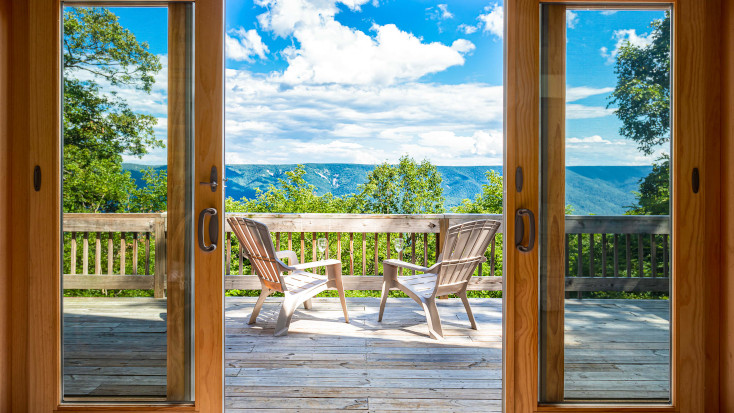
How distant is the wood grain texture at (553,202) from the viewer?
69.0 inches

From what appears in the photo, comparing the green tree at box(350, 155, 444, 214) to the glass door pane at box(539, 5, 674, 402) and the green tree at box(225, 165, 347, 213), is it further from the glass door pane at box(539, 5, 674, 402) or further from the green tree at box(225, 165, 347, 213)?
the glass door pane at box(539, 5, 674, 402)

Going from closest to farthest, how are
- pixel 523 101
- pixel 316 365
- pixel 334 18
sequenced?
pixel 523 101 → pixel 316 365 → pixel 334 18

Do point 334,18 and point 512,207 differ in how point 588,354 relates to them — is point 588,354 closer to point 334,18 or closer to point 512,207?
point 512,207

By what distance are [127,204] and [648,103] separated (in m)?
2.24

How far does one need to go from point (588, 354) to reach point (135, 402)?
1904 mm

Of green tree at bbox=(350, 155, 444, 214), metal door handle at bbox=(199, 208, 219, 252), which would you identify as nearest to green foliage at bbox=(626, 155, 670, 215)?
metal door handle at bbox=(199, 208, 219, 252)

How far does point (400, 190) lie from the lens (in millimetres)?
7949

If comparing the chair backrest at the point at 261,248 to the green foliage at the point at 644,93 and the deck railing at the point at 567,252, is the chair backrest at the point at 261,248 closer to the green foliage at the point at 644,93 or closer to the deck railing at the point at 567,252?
the deck railing at the point at 567,252

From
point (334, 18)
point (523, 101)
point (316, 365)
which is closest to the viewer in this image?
point (523, 101)

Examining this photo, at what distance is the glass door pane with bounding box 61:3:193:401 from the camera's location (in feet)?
5.82
